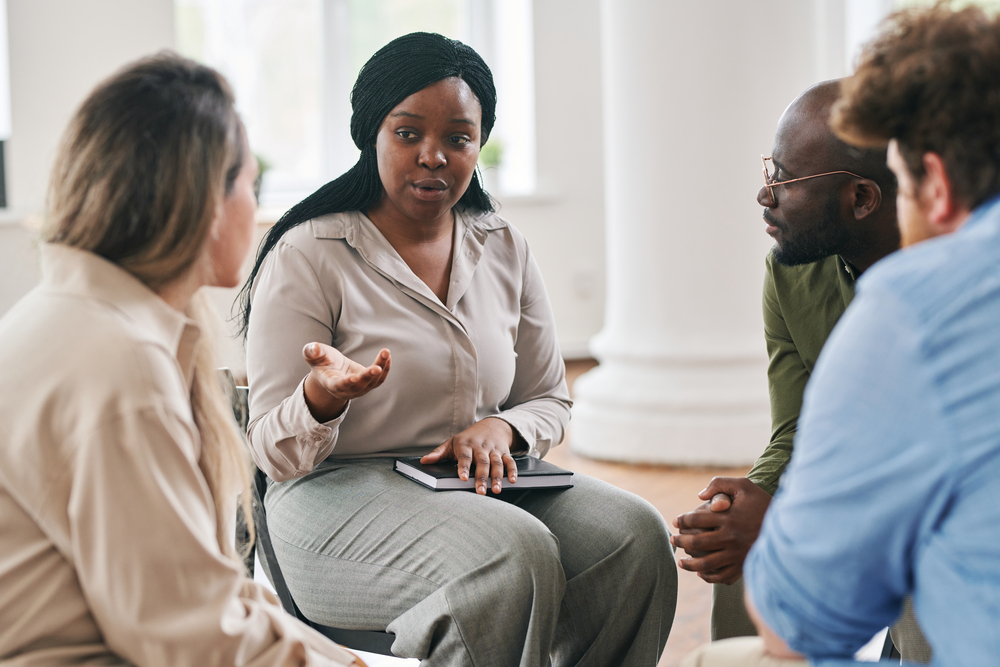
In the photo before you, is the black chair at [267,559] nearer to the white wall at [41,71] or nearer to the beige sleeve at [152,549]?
the beige sleeve at [152,549]

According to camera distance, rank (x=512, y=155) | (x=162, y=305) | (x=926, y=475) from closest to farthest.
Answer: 1. (x=926, y=475)
2. (x=162, y=305)
3. (x=512, y=155)

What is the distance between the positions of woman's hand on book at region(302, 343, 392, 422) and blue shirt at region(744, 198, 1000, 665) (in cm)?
71

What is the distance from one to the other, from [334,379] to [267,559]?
472 millimetres

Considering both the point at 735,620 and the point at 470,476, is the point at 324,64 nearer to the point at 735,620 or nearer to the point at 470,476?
the point at 470,476

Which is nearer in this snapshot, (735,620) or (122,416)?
(122,416)

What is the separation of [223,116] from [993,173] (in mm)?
770

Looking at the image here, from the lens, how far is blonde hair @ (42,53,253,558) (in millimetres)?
974

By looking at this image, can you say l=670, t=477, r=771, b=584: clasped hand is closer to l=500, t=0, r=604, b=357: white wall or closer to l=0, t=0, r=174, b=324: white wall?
l=0, t=0, r=174, b=324: white wall

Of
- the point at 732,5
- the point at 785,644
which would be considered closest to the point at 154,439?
the point at 785,644

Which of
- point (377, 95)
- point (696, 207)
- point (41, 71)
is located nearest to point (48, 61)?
point (41, 71)

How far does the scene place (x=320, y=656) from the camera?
1.09m

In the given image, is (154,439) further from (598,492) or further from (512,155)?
(512,155)

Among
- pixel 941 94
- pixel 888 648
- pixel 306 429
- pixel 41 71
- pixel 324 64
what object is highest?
pixel 324 64

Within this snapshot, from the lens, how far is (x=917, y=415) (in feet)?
2.56
